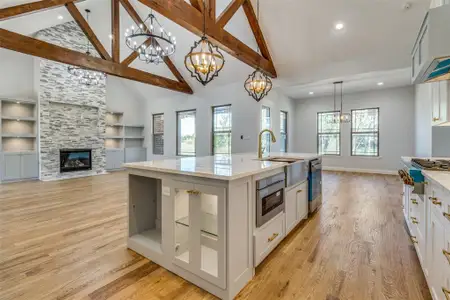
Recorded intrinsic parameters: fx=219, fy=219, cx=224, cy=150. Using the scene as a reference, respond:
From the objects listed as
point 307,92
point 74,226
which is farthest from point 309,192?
point 307,92

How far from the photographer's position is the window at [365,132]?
7902 millimetres

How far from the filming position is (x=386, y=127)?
770 centimetres

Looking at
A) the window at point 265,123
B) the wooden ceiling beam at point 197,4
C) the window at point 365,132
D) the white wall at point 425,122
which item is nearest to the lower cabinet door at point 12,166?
the wooden ceiling beam at point 197,4

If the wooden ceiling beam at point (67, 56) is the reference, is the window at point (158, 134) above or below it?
below

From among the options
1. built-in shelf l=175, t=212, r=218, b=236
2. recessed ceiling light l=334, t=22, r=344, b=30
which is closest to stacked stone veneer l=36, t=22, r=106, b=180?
built-in shelf l=175, t=212, r=218, b=236

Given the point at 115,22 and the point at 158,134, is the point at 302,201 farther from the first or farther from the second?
the point at 158,134

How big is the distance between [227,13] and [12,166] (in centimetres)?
709

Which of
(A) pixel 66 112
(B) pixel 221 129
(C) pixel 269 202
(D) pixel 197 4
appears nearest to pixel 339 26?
(D) pixel 197 4

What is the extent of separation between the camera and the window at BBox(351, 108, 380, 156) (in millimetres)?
7902

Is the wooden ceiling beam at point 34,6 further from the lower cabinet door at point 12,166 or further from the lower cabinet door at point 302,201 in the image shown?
the lower cabinet door at point 302,201

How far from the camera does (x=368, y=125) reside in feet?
26.3

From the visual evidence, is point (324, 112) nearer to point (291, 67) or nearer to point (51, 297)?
point (291, 67)

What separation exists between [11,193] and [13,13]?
3706mm

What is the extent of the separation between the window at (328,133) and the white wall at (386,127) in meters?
0.17
